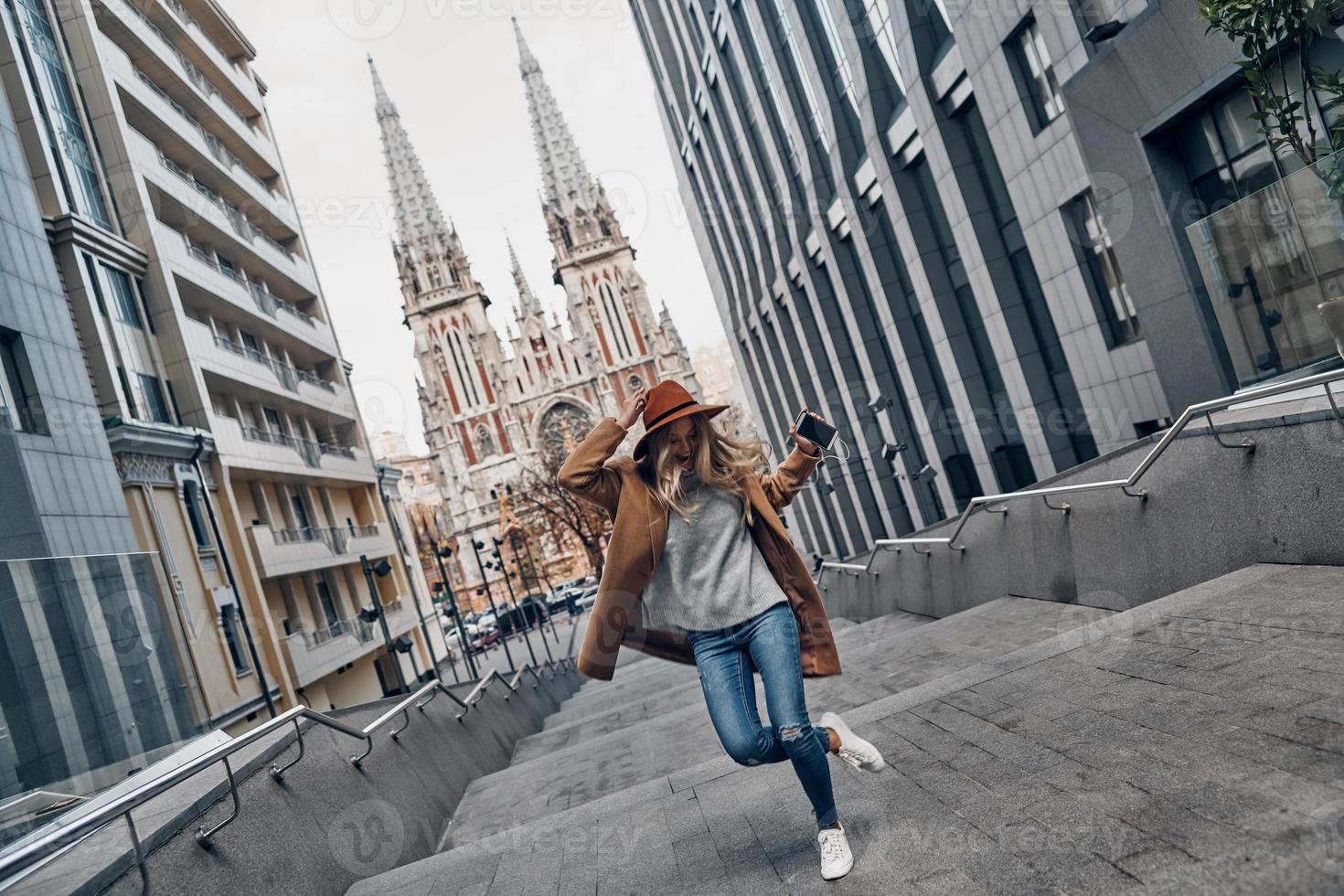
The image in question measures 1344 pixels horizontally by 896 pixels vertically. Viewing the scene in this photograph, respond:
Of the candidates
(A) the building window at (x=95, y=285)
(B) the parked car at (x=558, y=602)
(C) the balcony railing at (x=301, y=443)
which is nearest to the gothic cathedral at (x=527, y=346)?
(B) the parked car at (x=558, y=602)

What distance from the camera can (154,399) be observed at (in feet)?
78.4

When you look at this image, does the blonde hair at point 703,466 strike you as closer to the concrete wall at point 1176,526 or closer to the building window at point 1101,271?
the concrete wall at point 1176,526

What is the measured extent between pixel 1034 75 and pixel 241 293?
2310cm

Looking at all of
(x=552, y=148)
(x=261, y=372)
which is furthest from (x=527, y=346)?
(x=261, y=372)

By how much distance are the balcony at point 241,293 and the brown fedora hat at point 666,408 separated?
23.9 metres

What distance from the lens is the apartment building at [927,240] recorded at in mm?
14414

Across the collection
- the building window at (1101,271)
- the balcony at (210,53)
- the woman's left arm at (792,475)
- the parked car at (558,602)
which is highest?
the balcony at (210,53)

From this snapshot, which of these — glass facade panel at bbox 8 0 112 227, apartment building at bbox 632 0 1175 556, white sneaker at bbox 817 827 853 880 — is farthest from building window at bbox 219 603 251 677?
white sneaker at bbox 817 827 853 880

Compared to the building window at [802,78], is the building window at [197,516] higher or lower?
lower

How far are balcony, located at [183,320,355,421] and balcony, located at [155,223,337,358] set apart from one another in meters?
1.02

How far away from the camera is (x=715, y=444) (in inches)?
169

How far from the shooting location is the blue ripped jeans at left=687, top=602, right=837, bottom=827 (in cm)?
379

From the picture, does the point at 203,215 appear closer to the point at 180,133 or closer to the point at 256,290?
the point at 180,133

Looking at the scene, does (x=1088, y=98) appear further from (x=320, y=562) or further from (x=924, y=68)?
(x=320, y=562)
